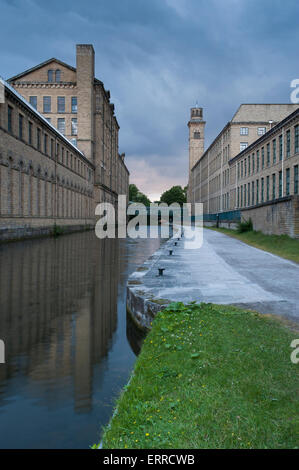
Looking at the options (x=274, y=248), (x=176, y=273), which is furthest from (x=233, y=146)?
(x=176, y=273)

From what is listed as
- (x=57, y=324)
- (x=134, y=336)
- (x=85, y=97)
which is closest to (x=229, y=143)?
(x=85, y=97)

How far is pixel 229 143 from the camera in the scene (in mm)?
56469

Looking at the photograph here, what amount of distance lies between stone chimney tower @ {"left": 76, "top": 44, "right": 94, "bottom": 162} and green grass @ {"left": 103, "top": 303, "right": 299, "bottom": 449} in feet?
173

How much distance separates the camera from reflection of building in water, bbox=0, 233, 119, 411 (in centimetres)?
476

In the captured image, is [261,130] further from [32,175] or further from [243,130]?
[32,175]

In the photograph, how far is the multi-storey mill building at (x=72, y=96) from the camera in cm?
5350

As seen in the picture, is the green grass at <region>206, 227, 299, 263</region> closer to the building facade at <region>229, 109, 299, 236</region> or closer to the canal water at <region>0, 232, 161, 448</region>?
the building facade at <region>229, 109, 299, 236</region>

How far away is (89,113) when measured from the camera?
54000 millimetres

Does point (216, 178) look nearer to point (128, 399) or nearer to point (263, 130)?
point (263, 130)

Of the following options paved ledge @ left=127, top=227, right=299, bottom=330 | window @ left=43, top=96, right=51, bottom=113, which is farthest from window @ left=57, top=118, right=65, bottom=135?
paved ledge @ left=127, top=227, right=299, bottom=330

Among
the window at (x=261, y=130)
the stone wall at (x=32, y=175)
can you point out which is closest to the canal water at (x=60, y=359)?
the stone wall at (x=32, y=175)

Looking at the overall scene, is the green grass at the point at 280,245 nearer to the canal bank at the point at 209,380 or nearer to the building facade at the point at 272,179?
the building facade at the point at 272,179

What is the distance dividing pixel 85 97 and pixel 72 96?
8.27ft
